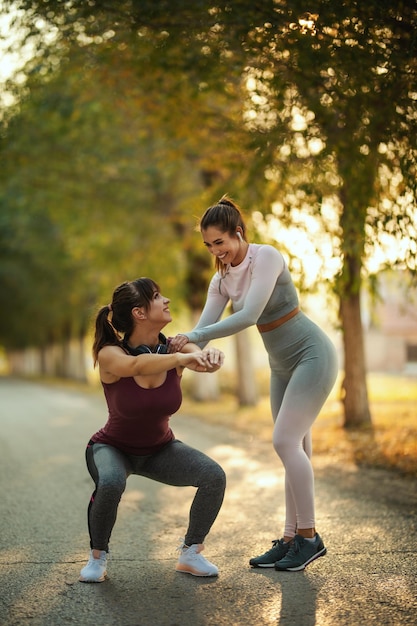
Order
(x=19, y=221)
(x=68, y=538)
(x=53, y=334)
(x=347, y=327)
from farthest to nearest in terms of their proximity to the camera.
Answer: (x=53, y=334), (x=19, y=221), (x=347, y=327), (x=68, y=538)

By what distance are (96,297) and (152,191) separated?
15.3m

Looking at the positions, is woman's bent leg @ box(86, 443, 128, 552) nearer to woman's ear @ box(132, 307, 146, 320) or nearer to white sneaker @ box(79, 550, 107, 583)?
white sneaker @ box(79, 550, 107, 583)

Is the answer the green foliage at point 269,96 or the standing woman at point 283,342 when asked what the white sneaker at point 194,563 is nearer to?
the standing woman at point 283,342

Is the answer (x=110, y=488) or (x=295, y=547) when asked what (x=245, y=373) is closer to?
(x=295, y=547)

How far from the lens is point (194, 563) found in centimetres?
487

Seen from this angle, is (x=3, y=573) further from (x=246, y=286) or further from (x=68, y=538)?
(x=246, y=286)

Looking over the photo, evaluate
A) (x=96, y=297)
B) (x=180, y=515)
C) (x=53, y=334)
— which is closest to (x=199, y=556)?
(x=180, y=515)

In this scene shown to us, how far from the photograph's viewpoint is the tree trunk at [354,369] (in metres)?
13.7

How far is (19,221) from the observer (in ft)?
94.4

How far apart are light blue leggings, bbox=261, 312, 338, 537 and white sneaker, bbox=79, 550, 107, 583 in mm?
1184

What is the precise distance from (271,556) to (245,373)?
14.7m

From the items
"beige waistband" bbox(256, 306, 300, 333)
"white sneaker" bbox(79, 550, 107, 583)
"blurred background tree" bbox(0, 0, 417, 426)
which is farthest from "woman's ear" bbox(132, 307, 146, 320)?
"blurred background tree" bbox(0, 0, 417, 426)

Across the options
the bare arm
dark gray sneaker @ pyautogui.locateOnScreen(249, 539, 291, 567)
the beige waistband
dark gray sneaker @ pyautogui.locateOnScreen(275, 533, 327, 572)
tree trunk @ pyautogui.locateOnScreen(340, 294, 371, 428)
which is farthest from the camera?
tree trunk @ pyautogui.locateOnScreen(340, 294, 371, 428)

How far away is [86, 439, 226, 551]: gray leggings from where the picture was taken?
15.5 ft
